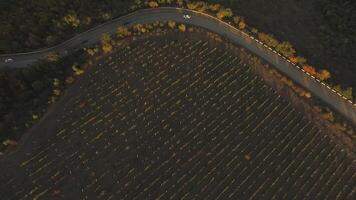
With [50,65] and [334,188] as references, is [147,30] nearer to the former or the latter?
[50,65]

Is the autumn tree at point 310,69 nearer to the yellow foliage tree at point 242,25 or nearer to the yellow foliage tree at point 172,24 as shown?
the yellow foliage tree at point 242,25

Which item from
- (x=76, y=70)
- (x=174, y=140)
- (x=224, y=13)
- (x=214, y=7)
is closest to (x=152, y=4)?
(x=214, y=7)

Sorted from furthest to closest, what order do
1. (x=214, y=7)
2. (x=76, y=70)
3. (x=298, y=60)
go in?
1. (x=214, y=7)
2. (x=298, y=60)
3. (x=76, y=70)

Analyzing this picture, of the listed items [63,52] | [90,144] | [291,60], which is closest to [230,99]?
[291,60]

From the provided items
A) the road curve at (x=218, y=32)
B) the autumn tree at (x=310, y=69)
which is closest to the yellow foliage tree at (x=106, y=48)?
the road curve at (x=218, y=32)

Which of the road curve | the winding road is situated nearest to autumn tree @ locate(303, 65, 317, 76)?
the road curve

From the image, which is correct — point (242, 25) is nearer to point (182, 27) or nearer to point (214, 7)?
point (214, 7)
